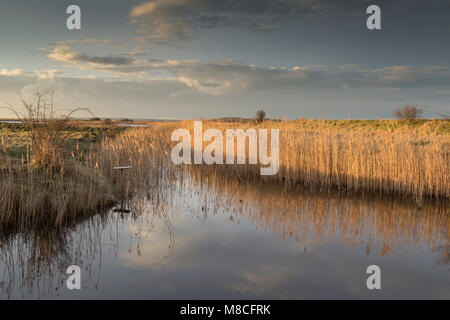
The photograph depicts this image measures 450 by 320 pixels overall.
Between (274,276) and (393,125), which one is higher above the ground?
(393,125)

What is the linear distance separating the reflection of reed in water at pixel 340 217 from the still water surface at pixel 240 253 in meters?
0.03

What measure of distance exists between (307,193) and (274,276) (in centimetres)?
500

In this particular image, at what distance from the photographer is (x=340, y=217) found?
6.98 meters

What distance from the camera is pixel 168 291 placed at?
3973 millimetres

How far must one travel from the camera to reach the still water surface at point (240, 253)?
4.07m

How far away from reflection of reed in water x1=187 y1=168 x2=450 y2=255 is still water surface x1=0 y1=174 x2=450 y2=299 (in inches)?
1.0

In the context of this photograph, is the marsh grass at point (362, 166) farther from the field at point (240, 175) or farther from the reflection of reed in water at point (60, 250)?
the reflection of reed in water at point (60, 250)

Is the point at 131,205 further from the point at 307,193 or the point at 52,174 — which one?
the point at 307,193

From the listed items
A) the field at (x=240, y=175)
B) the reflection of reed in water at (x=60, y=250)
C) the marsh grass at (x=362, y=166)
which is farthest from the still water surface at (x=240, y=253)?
the marsh grass at (x=362, y=166)

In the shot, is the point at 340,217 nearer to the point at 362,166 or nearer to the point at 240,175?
the point at 362,166

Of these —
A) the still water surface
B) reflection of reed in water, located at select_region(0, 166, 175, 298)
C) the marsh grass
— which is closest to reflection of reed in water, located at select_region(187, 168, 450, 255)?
the still water surface

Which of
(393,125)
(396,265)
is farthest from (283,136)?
(393,125)

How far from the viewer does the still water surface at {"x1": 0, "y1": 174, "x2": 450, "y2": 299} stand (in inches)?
160
